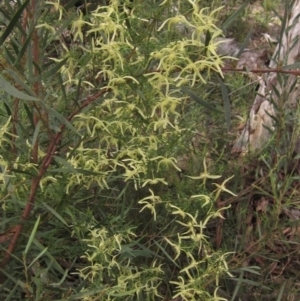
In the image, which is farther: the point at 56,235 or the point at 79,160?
the point at 56,235

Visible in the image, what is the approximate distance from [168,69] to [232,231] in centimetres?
62

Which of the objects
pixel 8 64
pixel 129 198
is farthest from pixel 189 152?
pixel 8 64

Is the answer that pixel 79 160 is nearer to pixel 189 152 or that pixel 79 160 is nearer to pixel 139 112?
pixel 139 112

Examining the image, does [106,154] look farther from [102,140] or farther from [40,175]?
[40,175]

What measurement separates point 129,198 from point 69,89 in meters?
0.27

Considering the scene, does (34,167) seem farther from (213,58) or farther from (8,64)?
(213,58)

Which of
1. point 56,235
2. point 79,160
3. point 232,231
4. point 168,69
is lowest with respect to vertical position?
point 232,231

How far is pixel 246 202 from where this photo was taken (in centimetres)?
138

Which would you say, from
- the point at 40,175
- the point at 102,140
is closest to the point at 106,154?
Answer: the point at 102,140

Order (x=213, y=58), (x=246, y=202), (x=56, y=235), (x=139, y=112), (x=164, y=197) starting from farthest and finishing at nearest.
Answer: (x=246, y=202)
(x=56, y=235)
(x=164, y=197)
(x=139, y=112)
(x=213, y=58)

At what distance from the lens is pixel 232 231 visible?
1320mm

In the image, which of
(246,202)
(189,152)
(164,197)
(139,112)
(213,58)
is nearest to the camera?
(213,58)

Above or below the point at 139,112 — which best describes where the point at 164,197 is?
below

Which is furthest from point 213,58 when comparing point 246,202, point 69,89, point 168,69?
point 246,202
